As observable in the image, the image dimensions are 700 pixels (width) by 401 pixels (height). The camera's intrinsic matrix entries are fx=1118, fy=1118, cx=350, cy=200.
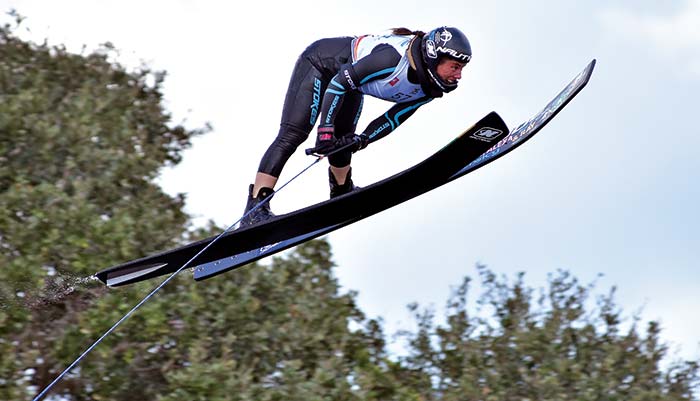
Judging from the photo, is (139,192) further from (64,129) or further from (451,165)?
(451,165)

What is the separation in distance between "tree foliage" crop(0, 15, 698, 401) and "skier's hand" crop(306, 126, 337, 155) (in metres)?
3.50

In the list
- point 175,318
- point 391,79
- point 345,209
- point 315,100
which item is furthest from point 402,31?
point 175,318

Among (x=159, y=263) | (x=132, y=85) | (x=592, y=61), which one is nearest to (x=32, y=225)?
Result: (x=159, y=263)

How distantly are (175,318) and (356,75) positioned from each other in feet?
14.8

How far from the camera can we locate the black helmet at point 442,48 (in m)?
7.25

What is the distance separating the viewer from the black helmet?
725cm

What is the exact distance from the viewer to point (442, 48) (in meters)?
7.24

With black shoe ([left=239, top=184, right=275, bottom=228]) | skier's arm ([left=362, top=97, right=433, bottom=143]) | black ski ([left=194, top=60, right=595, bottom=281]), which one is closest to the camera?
black ski ([left=194, top=60, right=595, bottom=281])

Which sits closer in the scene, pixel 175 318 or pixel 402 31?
pixel 402 31

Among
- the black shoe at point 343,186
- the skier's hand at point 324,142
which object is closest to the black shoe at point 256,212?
the black shoe at point 343,186

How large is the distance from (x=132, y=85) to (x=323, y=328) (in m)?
4.66

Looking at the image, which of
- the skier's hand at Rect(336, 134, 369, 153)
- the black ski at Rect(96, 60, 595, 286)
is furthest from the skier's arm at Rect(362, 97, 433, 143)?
the black ski at Rect(96, 60, 595, 286)

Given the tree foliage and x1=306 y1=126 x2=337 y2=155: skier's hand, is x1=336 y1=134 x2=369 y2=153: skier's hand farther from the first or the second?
the tree foliage

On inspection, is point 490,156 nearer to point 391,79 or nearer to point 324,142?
point 391,79
